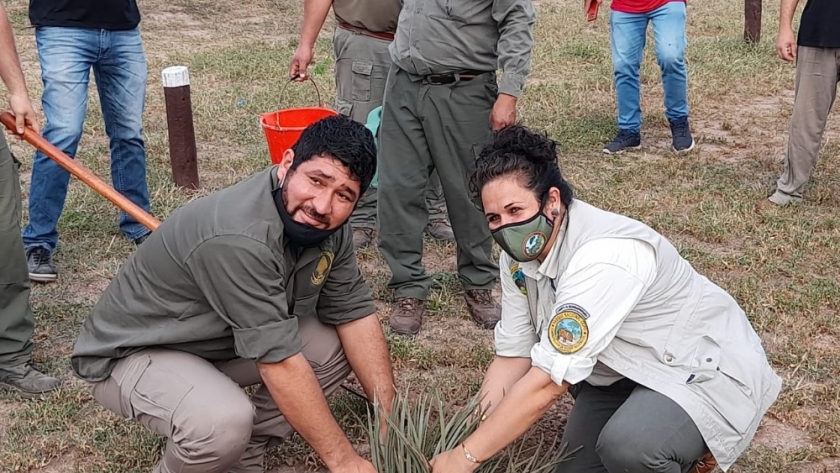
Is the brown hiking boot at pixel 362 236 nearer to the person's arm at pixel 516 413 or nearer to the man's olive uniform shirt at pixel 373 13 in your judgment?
the man's olive uniform shirt at pixel 373 13

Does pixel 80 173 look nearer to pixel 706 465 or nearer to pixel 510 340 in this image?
pixel 510 340

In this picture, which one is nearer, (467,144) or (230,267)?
(230,267)

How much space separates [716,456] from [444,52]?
203cm

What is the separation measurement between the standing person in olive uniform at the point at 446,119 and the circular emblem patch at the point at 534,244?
4.64 ft

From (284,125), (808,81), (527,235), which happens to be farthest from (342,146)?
(808,81)

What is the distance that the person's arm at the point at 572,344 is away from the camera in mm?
2543

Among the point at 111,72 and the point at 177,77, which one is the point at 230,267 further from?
the point at 177,77

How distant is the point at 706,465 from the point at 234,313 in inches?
57.6

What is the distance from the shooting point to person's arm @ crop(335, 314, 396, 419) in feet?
10.4

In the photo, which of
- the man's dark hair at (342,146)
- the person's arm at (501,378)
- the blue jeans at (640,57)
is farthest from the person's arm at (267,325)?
the blue jeans at (640,57)

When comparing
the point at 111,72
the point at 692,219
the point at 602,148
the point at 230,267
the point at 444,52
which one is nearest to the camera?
the point at 230,267

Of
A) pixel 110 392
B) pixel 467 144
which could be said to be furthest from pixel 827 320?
pixel 110 392

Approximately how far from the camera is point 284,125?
16.1ft

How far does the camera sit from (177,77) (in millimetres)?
5539
